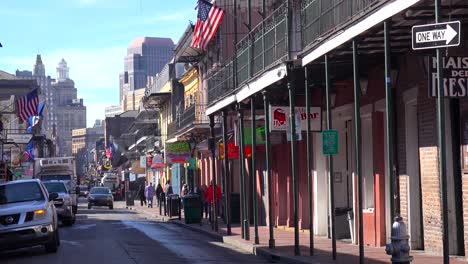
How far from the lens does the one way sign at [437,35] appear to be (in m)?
10.3

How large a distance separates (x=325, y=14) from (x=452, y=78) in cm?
500

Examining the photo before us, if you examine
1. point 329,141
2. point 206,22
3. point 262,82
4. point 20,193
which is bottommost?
point 20,193

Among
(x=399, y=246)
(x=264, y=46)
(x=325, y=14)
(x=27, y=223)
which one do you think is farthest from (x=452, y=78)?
(x=27, y=223)

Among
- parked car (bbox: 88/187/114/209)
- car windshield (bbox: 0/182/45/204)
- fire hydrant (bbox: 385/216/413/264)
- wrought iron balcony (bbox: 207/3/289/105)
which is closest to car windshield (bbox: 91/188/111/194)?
parked car (bbox: 88/187/114/209)

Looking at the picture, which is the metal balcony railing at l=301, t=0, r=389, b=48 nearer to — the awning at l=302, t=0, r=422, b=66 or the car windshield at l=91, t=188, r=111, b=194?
the awning at l=302, t=0, r=422, b=66

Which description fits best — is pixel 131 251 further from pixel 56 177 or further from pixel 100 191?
pixel 100 191

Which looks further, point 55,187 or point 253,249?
point 55,187

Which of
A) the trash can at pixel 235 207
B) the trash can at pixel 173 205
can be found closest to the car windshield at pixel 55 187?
the trash can at pixel 235 207

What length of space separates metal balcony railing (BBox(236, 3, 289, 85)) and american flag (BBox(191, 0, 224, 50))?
3.46 feet

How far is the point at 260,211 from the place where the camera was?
102 ft

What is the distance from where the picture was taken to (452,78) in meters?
10.6

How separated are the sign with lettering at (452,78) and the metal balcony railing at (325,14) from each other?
1869mm

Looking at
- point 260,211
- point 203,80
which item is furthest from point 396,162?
point 203,80

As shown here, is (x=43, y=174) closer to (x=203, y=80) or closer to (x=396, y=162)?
(x=203, y=80)
